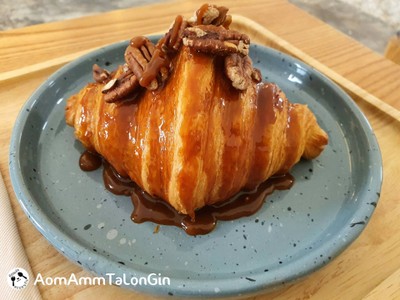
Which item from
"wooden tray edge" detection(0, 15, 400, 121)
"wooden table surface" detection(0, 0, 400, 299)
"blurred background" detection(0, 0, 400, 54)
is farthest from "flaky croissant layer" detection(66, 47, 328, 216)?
"blurred background" detection(0, 0, 400, 54)

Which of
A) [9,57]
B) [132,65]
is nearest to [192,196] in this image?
[132,65]

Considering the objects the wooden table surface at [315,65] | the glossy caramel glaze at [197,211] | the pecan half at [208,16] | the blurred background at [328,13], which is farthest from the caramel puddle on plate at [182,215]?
the blurred background at [328,13]

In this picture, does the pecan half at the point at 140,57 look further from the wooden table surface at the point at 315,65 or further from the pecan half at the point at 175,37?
the wooden table surface at the point at 315,65

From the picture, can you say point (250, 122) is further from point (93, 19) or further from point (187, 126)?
point (93, 19)

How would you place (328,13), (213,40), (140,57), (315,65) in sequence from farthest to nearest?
(328,13) → (315,65) → (140,57) → (213,40)

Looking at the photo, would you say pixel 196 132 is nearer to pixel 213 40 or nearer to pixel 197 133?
pixel 197 133

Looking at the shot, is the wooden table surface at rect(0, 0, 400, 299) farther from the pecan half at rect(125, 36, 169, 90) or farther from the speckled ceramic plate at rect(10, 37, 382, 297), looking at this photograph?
the pecan half at rect(125, 36, 169, 90)

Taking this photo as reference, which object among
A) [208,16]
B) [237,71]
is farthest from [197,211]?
[208,16]
